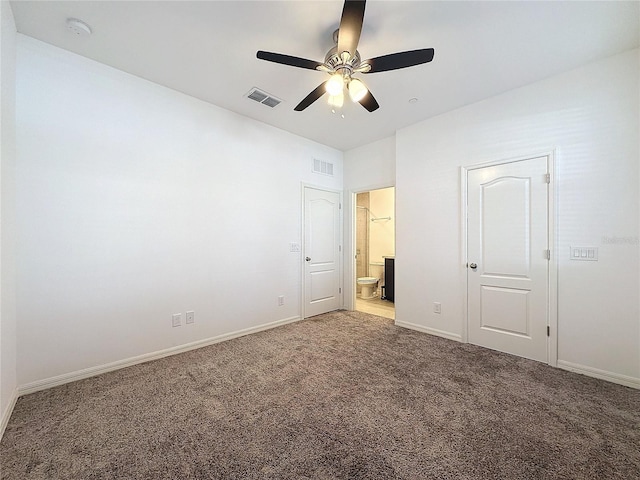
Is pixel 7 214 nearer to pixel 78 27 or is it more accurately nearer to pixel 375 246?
pixel 78 27

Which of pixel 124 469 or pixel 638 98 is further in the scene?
pixel 638 98

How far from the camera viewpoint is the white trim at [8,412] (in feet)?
5.54

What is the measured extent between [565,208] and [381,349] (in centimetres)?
228

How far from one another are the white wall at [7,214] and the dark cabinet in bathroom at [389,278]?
5.10m

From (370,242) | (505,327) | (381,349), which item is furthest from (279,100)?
(370,242)

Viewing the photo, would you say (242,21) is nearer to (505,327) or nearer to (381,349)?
(381,349)

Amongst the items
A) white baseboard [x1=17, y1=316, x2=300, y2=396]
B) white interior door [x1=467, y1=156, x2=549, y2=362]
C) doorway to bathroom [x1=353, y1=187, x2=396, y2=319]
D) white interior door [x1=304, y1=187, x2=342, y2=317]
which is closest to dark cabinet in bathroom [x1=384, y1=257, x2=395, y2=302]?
doorway to bathroom [x1=353, y1=187, x2=396, y2=319]

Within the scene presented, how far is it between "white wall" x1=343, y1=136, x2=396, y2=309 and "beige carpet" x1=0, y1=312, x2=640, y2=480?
2013 millimetres

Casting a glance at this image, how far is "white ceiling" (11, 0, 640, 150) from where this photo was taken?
72.7 inches

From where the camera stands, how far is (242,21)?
1.97 m

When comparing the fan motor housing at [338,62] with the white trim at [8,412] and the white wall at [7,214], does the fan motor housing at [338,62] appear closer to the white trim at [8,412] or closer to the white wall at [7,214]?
the white wall at [7,214]

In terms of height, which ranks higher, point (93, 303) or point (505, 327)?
point (93, 303)

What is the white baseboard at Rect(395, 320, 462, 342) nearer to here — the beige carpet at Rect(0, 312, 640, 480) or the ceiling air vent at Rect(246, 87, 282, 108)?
the beige carpet at Rect(0, 312, 640, 480)

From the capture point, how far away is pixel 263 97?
9.78 ft
